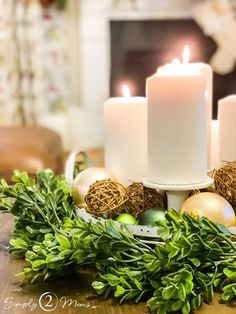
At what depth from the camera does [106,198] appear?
0.81 m

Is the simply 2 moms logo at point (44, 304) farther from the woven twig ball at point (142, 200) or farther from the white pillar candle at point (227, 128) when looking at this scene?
the white pillar candle at point (227, 128)

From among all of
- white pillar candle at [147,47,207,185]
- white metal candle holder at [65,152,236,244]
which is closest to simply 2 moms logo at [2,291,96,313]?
white metal candle holder at [65,152,236,244]

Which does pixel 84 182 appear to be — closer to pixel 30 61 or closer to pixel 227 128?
pixel 227 128

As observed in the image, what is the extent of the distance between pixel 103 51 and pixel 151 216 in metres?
3.08

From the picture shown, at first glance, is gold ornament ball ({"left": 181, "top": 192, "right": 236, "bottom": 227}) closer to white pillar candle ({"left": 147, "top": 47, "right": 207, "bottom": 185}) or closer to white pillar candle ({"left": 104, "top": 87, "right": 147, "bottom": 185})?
white pillar candle ({"left": 147, "top": 47, "right": 207, "bottom": 185})

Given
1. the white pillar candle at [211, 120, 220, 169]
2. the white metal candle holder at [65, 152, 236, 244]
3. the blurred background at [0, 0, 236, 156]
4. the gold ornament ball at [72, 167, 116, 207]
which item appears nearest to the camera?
the white metal candle holder at [65, 152, 236, 244]

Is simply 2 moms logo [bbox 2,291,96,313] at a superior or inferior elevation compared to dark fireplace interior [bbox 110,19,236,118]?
inferior

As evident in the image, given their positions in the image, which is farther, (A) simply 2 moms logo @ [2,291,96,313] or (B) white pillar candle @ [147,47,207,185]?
(B) white pillar candle @ [147,47,207,185]

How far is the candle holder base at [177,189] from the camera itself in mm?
794

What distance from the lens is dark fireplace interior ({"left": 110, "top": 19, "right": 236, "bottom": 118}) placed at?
3.68 m

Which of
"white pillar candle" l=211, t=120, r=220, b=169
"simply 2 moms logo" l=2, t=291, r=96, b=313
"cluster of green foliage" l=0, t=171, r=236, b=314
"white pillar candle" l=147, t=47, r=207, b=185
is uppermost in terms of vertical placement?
"white pillar candle" l=147, t=47, r=207, b=185

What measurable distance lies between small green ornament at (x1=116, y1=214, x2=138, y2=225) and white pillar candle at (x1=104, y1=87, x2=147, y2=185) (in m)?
0.14

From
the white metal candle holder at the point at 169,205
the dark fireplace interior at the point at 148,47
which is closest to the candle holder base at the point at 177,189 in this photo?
the white metal candle holder at the point at 169,205

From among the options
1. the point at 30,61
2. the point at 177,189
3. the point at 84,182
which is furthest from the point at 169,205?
the point at 30,61
